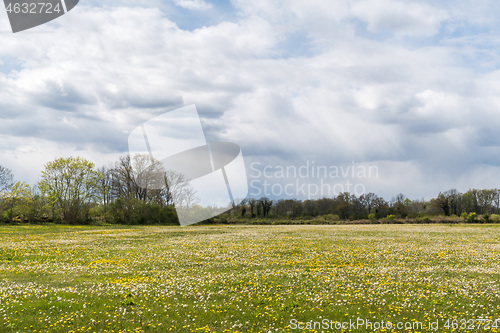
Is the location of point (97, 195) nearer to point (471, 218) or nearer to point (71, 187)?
point (71, 187)

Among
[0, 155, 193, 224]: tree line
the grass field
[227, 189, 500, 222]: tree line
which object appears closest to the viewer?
the grass field

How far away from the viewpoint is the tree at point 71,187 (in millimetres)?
75438

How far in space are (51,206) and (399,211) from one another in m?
97.9

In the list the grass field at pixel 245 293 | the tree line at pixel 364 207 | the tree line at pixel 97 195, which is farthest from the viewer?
the tree line at pixel 364 207

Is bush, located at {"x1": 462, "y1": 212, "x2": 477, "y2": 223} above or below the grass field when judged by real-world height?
below

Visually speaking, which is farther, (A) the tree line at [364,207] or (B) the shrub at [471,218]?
(A) the tree line at [364,207]

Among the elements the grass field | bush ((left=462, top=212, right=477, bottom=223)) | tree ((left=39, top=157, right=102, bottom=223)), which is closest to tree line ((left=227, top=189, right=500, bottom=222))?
bush ((left=462, top=212, right=477, bottom=223))

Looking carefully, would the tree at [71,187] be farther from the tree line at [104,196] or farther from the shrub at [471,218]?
the shrub at [471,218]

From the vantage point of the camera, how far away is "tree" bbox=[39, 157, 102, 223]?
75438 millimetres

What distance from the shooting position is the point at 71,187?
80625 mm

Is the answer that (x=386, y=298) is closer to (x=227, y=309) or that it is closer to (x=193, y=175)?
(x=227, y=309)

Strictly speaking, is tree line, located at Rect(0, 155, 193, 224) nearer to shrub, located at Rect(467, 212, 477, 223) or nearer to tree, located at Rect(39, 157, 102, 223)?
tree, located at Rect(39, 157, 102, 223)

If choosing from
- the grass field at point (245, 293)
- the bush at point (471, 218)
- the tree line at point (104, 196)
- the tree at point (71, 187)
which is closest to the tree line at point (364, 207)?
the tree line at point (104, 196)

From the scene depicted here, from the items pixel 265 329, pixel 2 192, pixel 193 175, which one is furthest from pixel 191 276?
pixel 2 192
